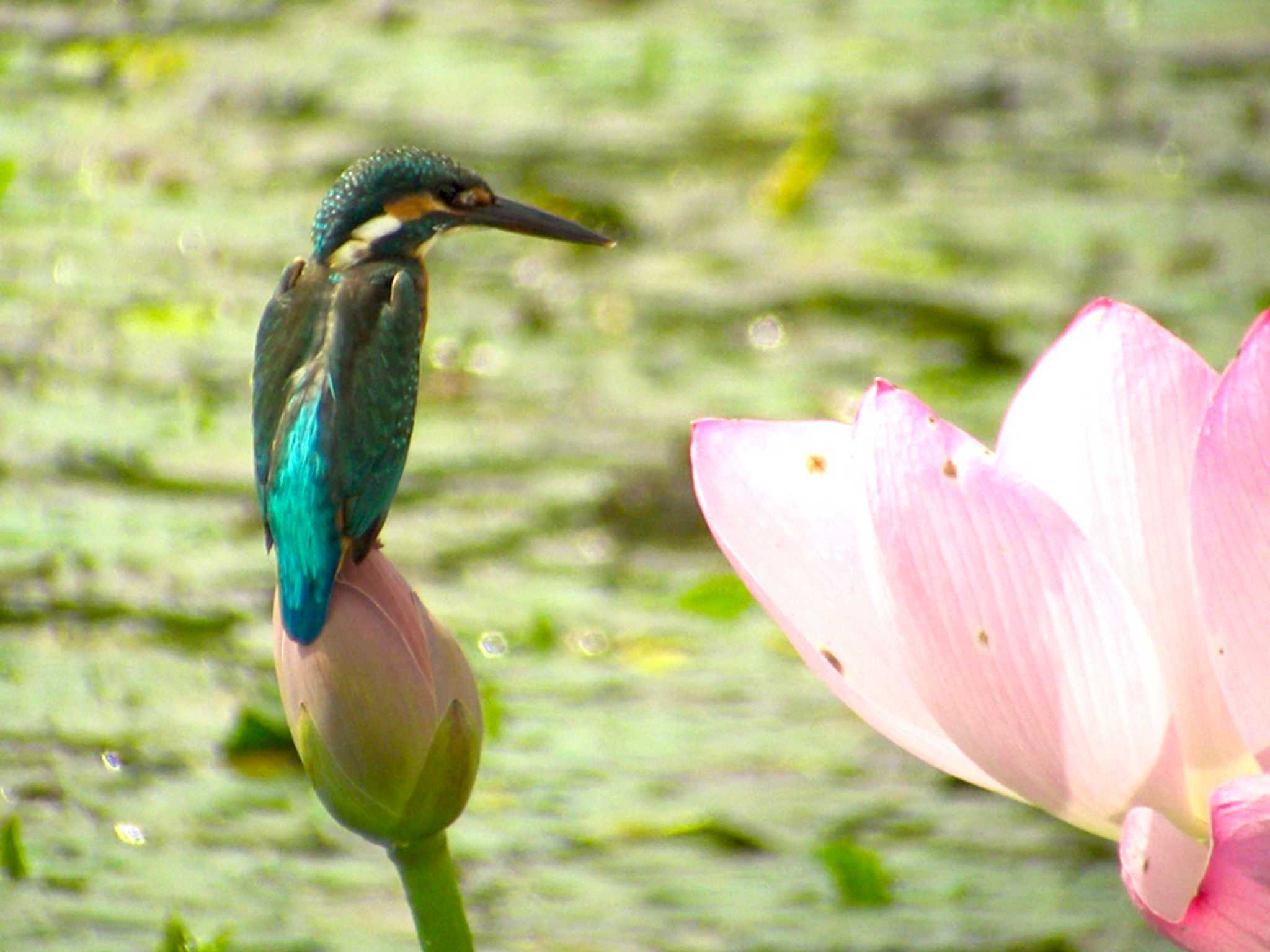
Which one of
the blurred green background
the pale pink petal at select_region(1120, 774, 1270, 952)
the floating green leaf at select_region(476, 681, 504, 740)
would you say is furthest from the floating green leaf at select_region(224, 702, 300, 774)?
the pale pink petal at select_region(1120, 774, 1270, 952)

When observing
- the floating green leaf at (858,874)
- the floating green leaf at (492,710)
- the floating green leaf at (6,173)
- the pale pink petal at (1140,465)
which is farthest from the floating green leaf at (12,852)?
the floating green leaf at (6,173)

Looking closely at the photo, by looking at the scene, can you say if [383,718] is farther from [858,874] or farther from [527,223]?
[858,874]

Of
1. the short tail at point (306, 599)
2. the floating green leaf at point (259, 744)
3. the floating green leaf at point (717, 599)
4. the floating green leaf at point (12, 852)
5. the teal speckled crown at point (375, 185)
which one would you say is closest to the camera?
the short tail at point (306, 599)

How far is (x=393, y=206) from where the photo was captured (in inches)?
26.4

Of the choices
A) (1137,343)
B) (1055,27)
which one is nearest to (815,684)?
(1137,343)

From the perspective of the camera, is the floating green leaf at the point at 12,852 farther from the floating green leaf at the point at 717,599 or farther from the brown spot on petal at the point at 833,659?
the brown spot on petal at the point at 833,659

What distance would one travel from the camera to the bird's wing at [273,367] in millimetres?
598

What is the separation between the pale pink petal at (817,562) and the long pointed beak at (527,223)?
124 millimetres

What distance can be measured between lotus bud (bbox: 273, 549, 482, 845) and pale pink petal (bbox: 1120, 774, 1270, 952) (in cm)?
20

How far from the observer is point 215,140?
8.86 feet

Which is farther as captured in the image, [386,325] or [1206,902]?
[386,325]

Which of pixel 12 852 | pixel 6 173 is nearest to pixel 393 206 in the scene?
pixel 12 852

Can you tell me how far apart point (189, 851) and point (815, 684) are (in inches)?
20.2

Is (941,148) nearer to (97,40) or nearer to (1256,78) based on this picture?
(1256,78)
